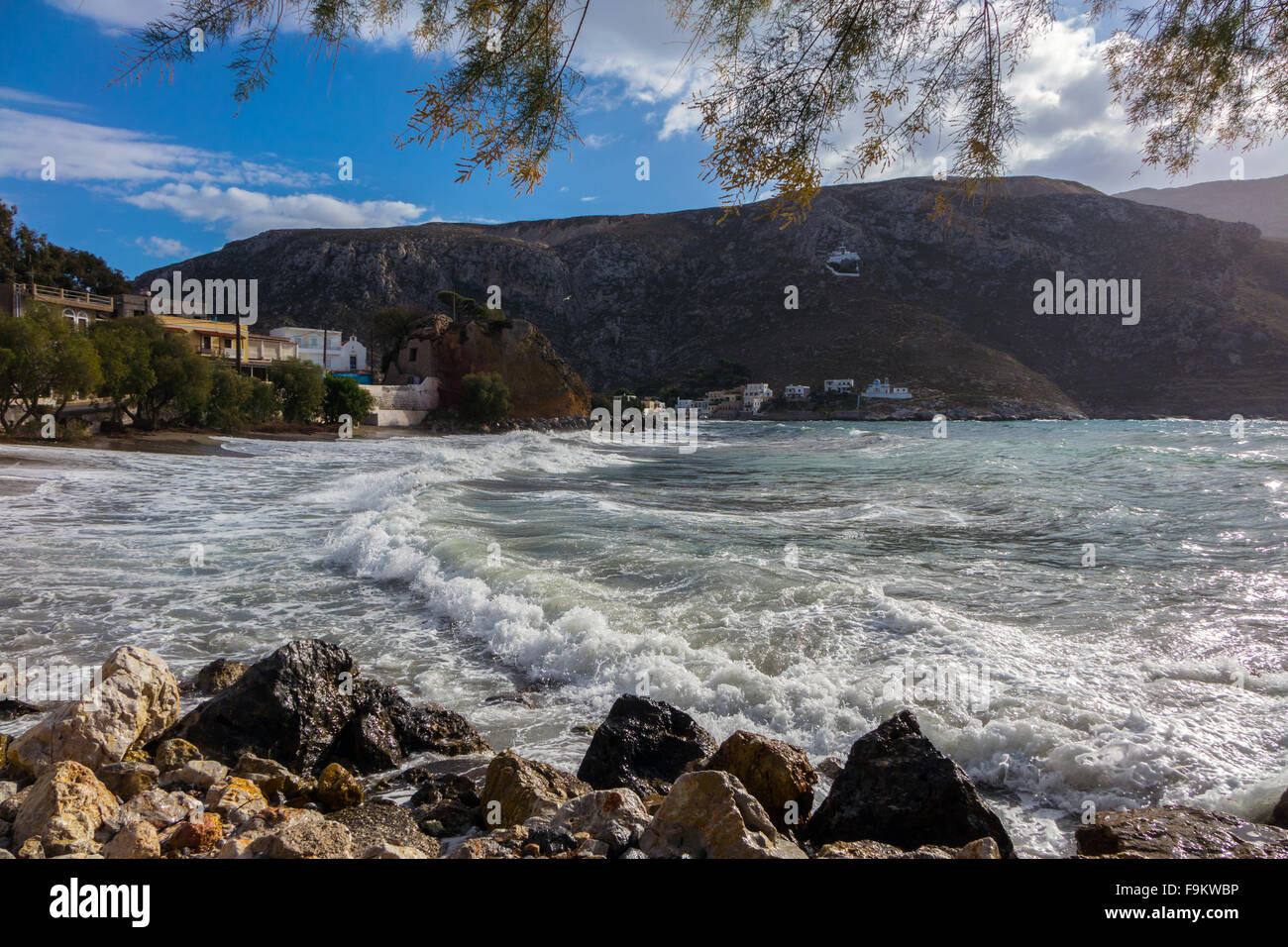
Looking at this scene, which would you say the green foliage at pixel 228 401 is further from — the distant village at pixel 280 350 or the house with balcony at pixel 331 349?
the house with balcony at pixel 331 349

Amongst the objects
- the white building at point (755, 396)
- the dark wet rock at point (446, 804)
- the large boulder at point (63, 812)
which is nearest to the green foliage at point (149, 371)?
the large boulder at point (63, 812)

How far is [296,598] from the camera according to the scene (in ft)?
29.1

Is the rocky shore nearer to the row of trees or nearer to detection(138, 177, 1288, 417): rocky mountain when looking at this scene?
the row of trees

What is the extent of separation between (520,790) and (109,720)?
2663 millimetres

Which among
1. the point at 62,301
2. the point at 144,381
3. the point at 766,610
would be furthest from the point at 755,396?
the point at 766,610

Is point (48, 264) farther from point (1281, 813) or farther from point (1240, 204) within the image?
point (1240, 204)

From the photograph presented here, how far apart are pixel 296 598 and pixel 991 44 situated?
8.94 m

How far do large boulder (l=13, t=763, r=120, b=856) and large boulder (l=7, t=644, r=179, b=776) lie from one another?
65 cm

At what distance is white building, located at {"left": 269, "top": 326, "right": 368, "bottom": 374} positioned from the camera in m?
67.9

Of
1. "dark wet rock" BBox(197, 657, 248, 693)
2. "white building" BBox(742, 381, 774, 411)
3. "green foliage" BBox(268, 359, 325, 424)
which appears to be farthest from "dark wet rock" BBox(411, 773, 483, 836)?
"white building" BBox(742, 381, 774, 411)

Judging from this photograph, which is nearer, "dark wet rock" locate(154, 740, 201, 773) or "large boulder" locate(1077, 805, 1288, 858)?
"large boulder" locate(1077, 805, 1288, 858)

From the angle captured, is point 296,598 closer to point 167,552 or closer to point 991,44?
point 167,552

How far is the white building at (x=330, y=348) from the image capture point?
223 ft

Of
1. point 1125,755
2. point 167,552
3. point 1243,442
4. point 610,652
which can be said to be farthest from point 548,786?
point 1243,442
